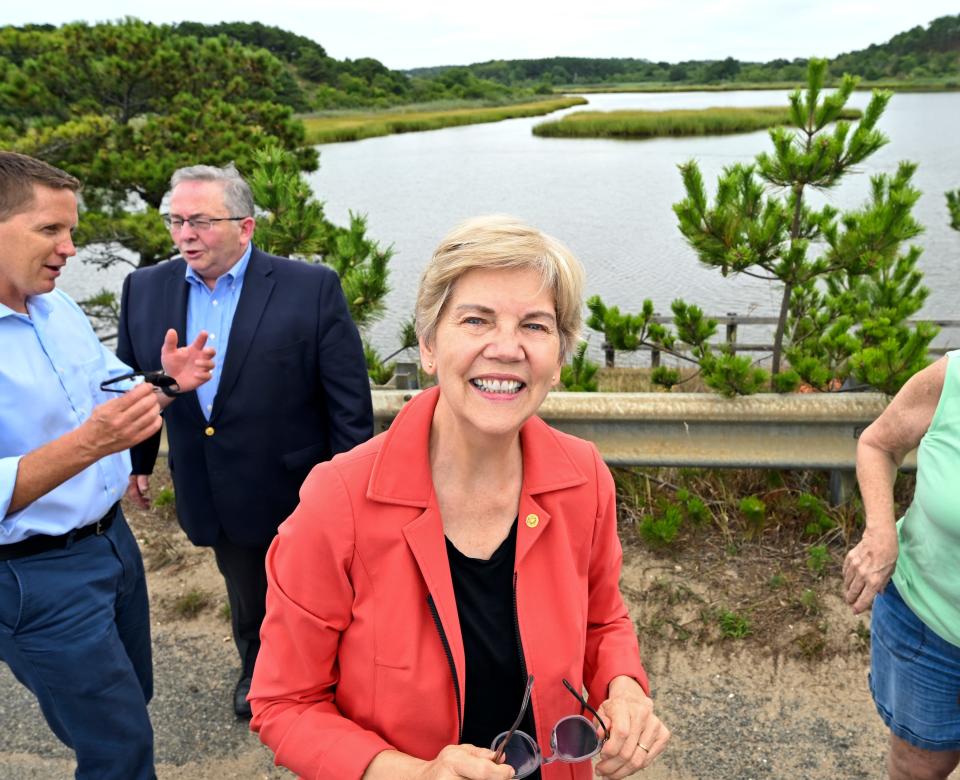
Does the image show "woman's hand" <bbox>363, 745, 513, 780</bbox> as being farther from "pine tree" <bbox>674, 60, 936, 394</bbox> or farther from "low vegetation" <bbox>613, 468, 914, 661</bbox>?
"pine tree" <bbox>674, 60, 936, 394</bbox>

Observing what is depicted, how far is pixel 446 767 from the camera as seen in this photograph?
4.13 ft

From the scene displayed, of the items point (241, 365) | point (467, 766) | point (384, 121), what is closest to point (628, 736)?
point (467, 766)

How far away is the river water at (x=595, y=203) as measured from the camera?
8.94 meters

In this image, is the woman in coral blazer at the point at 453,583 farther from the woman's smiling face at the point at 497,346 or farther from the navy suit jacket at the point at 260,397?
→ the navy suit jacket at the point at 260,397

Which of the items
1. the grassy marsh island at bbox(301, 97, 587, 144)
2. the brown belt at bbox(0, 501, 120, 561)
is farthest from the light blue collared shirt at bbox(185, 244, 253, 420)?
the grassy marsh island at bbox(301, 97, 587, 144)

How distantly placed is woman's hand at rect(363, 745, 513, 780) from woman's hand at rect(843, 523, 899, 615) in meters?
1.14

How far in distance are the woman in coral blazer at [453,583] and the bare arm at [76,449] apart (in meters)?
0.68

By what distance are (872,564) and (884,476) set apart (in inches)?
9.3

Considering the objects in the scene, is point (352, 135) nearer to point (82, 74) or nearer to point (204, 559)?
point (82, 74)

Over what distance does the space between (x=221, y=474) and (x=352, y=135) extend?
28.5 m

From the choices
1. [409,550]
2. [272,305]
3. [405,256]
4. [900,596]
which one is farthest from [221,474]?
[405,256]

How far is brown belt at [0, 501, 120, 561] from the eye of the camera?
2031 mm

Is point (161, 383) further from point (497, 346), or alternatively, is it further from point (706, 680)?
point (706, 680)

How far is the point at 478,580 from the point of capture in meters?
1.50
